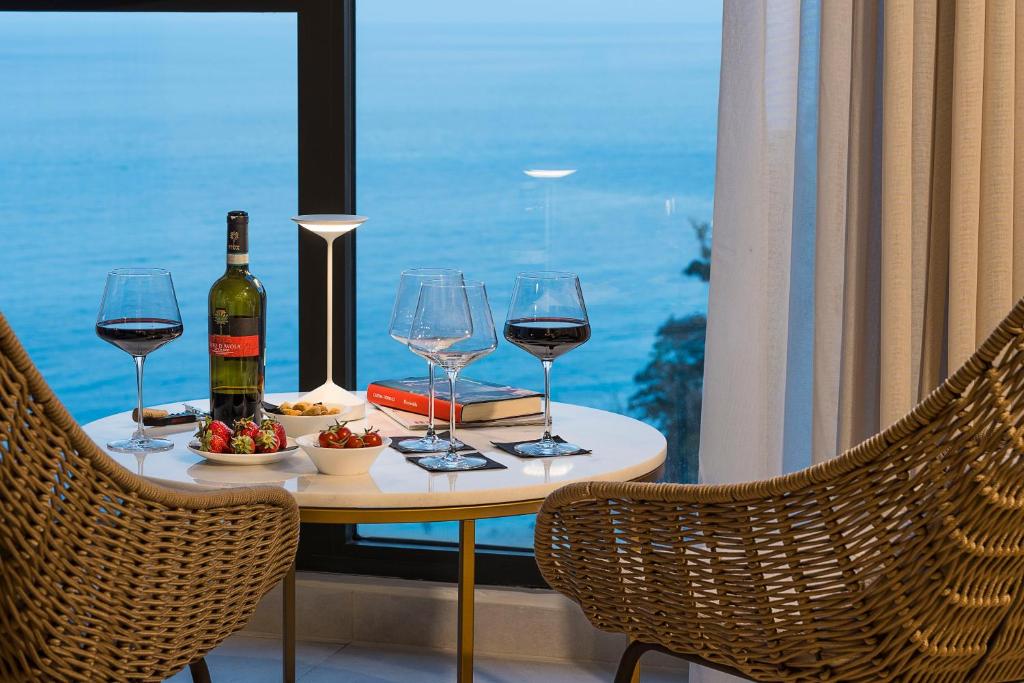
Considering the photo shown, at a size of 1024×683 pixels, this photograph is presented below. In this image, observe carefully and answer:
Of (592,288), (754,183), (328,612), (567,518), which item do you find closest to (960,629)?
(567,518)

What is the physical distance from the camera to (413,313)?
185 centimetres

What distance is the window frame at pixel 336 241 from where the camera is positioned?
288 centimetres

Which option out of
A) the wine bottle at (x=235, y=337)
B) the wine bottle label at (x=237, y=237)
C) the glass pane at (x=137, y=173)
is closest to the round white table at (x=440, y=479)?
the wine bottle at (x=235, y=337)

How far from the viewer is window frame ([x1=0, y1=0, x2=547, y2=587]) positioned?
9.46 ft

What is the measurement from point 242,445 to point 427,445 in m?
0.29

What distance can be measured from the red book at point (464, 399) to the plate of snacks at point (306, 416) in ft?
0.52

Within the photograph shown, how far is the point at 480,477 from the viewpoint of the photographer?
1703mm

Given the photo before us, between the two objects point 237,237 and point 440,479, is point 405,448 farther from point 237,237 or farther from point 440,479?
point 237,237

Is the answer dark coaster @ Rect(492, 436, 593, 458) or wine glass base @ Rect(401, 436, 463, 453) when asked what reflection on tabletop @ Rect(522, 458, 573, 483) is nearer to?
dark coaster @ Rect(492, 436, 593, 458)

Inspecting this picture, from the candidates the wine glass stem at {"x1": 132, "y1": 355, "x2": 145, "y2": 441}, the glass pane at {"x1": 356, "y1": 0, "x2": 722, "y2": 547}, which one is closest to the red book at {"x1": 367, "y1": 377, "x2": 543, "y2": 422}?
the wine glass stem at {"x1": 132, "y1": 355, "x2": 145, "y2": 441}

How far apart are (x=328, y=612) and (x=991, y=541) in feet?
6.42

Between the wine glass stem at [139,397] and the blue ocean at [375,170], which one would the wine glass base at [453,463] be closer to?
the wine glass stem at [139,397]

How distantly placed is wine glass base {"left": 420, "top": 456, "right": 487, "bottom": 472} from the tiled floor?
42.0 inches

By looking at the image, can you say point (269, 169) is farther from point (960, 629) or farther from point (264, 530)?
point (960, 629)
